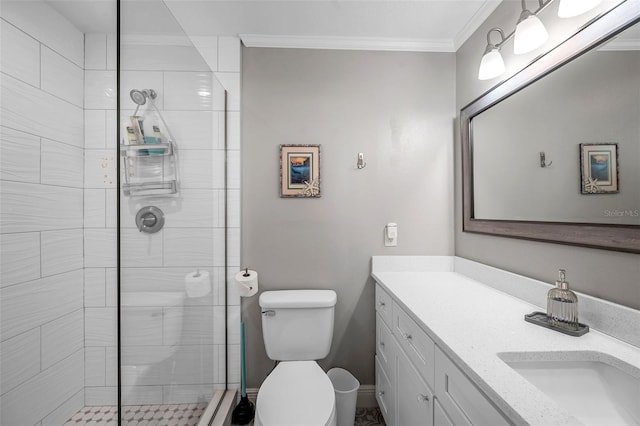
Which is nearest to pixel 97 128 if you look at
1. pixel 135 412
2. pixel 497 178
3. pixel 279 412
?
pixel 135 412

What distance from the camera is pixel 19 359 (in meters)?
0.65

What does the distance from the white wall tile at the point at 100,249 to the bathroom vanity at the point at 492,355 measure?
1101mm

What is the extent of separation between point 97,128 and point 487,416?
1.33 m

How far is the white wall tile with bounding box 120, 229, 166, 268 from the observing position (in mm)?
893

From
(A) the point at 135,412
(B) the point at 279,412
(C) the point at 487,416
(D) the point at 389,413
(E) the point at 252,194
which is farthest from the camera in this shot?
(E) the point at 252,194

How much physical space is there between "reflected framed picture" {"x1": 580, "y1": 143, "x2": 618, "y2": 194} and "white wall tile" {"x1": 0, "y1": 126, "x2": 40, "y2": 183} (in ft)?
5.62

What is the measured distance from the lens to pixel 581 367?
0.80 m

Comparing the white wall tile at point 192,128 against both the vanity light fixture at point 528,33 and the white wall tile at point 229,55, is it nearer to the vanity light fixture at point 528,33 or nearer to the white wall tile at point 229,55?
the white wall tile at point 229,55

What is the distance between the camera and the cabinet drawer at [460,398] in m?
0.67

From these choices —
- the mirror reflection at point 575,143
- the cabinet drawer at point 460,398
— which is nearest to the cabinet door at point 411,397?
the cabinet drawer at point 460,398

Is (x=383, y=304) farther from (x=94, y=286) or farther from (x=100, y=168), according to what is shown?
(x=100, y=168)

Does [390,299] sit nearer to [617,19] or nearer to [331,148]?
[331,148]

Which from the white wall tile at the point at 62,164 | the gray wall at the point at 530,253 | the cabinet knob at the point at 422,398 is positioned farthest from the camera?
the cabinet knob at the point at 422,398

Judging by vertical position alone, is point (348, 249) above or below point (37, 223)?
below
